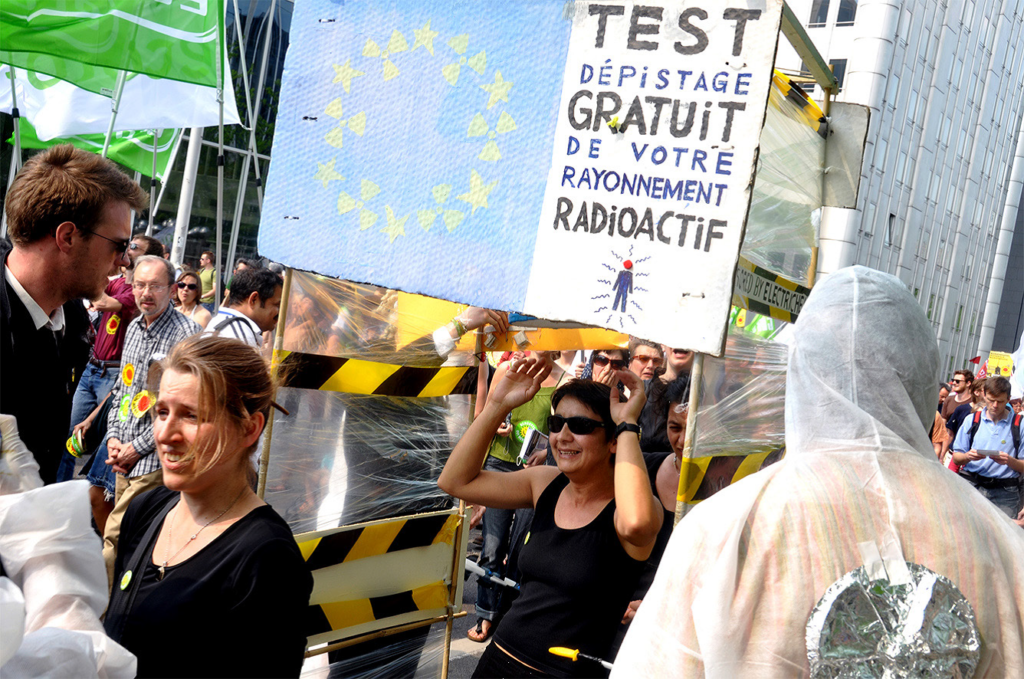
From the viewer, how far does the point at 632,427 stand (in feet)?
10.6

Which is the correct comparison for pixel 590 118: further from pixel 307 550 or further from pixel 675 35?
pixel 307 550

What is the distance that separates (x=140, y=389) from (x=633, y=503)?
9.87 feet

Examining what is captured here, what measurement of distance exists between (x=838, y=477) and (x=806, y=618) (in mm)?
266

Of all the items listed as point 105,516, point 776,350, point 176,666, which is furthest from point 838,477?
point 105,516

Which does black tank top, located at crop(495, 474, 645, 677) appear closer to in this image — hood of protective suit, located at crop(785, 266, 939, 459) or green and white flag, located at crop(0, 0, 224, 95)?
hood of protective suit, located at crop(785, 266, 939, 459)

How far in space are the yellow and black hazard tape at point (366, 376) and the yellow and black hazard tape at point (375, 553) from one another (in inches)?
20.8

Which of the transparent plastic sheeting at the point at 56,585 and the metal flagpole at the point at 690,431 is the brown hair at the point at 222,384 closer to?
the transparent plastic sheeting at the point at 56,585

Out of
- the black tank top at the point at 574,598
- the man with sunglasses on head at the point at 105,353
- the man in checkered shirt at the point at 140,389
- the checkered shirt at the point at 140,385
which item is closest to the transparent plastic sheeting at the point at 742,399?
the black tank top at the point at 574,598

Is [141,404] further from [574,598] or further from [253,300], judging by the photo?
[574,598]

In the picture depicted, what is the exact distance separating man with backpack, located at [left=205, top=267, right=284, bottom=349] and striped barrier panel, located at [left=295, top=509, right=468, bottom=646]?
1633 millimetres

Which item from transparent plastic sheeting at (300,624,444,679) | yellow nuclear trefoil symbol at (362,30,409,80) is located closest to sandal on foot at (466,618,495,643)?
transparent plastic sheeting at (300,624,444,679)

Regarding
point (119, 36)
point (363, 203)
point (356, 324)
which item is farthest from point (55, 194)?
point (119, 36)

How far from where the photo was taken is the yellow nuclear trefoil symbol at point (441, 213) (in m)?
3.00

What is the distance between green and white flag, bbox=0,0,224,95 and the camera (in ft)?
20.0
